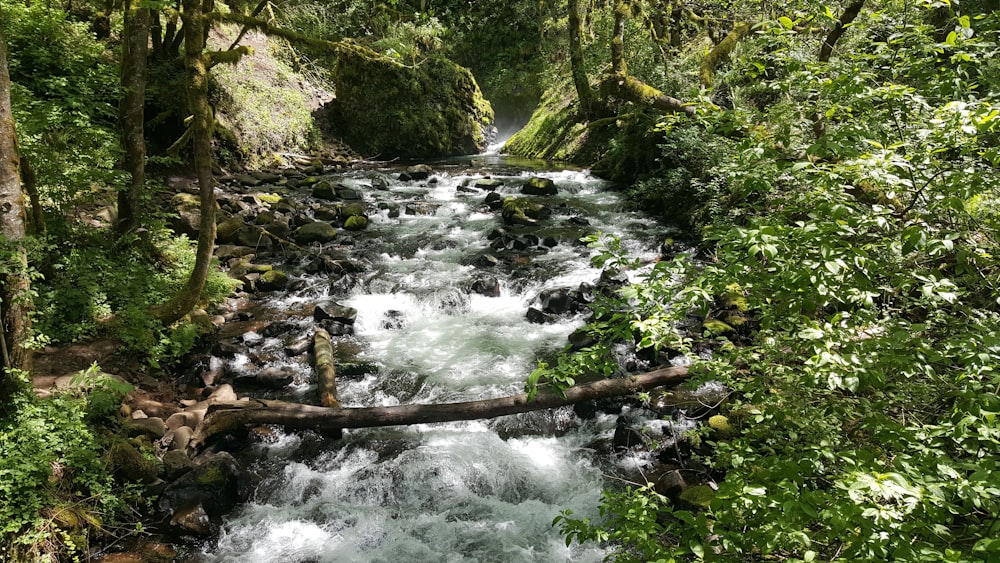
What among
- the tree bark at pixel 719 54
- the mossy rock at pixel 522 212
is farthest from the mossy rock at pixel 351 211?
the tree bark at pixel 719 54

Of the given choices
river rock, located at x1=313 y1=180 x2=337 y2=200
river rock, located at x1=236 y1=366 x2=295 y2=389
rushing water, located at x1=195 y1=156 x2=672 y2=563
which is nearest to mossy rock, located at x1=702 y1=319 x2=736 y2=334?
rushing water, located at x1=195 y1=156 x2=672 y2=563

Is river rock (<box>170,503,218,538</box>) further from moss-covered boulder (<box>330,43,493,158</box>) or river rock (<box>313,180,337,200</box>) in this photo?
moss-covered boulder (<box>330,43,493,158</box>)

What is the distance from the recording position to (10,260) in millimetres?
3893

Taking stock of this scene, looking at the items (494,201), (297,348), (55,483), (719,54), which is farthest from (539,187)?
(55,483)

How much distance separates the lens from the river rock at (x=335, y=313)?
27.8ft

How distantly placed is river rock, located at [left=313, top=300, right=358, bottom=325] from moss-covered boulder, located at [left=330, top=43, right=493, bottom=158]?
16509 millimetres

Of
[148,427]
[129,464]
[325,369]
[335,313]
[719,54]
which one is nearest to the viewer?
[129,464]

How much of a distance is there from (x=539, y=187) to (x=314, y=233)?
21.8 feet

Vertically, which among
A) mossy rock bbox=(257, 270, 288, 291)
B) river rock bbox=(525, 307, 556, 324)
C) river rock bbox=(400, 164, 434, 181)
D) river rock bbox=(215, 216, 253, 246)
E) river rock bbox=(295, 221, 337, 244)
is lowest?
river rock bbox=(525, 307, 556, 324)

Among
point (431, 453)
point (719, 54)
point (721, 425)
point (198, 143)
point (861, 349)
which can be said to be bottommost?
point (431, 453)

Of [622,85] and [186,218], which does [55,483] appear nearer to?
[186,218]

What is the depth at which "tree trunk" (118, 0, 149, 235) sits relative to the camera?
6723 mm

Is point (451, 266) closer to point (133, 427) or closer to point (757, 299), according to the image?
point (133, 427)

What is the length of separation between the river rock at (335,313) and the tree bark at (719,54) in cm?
963
